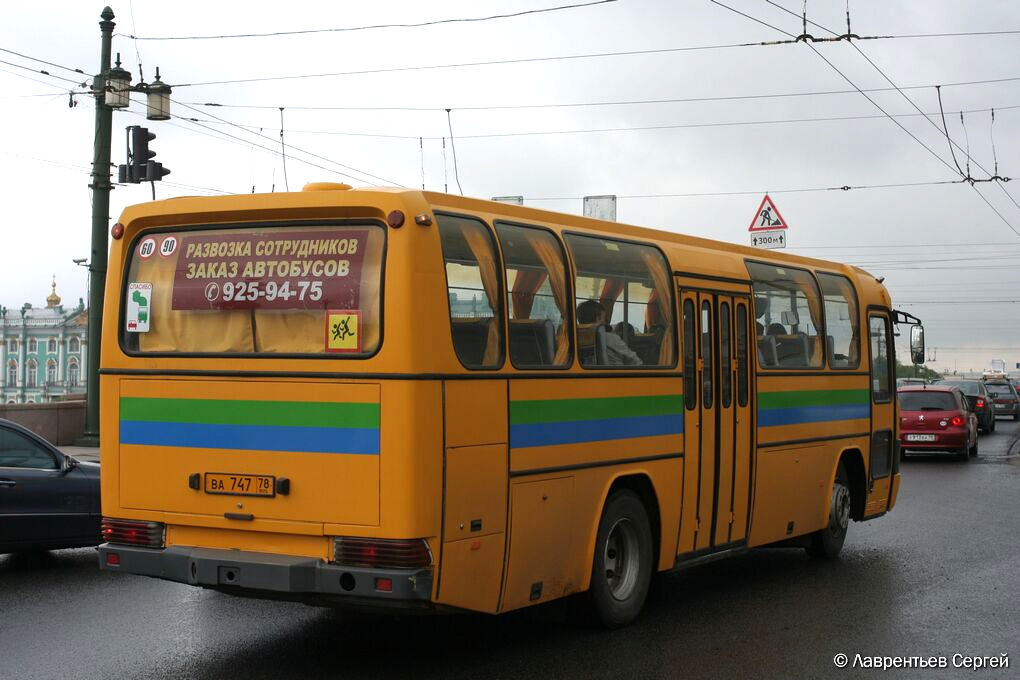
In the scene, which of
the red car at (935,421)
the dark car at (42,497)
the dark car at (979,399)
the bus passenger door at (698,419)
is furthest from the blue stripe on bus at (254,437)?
the dark car at (979,399)

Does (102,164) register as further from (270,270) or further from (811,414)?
(270,270)

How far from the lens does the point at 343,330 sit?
7242 millimetres

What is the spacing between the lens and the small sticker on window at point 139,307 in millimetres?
7984

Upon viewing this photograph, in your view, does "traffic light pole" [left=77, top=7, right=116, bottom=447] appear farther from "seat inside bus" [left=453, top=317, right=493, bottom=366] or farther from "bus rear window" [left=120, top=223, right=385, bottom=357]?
"seat inside bus" [left=453, top=317, right=493, bottom=366]

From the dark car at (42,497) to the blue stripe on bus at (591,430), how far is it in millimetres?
5124

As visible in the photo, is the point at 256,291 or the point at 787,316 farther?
the point at 787,316

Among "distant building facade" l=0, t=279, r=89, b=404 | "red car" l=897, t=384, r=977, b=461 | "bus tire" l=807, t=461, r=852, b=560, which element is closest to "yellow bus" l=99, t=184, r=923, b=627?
"bus tire" l=807, t=461, r=852, b=560

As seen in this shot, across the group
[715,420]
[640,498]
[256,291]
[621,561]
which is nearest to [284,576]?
[256,291]

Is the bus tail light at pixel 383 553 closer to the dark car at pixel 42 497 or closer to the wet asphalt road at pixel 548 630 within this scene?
the wet asphalt road at pixel 548 630

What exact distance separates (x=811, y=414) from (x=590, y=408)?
399 centimetres

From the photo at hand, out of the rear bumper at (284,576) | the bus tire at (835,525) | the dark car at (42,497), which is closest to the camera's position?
the rear bumper at (284,576)

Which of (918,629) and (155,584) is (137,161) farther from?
(918,629)

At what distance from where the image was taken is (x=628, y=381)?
901 cm

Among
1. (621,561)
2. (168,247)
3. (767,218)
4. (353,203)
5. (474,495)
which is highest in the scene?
(767,218)
